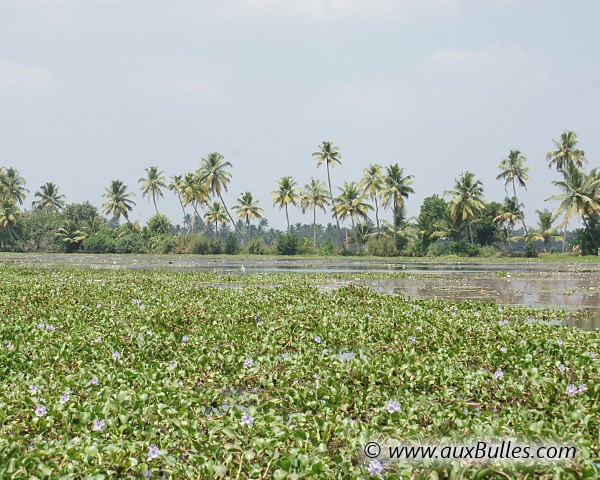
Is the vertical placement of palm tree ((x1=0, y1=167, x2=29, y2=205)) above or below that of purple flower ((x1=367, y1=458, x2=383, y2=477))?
above

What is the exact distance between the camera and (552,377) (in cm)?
635

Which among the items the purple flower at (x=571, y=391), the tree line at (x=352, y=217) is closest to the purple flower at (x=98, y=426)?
the purple flower at (x=571, y=391)

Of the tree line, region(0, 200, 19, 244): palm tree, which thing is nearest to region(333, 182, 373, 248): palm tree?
the tree line

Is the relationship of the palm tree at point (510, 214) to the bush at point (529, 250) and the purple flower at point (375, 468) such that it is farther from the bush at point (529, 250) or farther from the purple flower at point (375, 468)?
the purple flower at point (375, 468)

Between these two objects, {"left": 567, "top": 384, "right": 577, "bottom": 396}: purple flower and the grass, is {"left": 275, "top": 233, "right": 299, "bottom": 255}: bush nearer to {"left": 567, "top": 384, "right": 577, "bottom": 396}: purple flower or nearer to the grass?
the grass

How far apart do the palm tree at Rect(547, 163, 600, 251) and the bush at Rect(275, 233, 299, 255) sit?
91.6 feet

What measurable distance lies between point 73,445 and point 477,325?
7.52m

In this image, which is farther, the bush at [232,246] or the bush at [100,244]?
the bush at [100,244]

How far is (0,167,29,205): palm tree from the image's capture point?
79.6m

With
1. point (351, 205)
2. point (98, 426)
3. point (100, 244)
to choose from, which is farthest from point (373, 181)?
point (98, 426)

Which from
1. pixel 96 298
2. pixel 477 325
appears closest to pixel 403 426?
pixel 477 325

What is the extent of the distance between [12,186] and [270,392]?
8359cm

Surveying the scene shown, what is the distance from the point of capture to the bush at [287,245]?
225 ft

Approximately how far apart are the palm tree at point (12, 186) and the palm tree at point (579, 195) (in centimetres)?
6639
